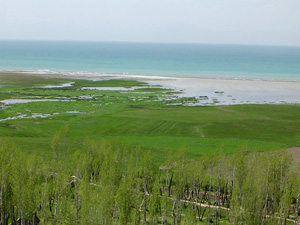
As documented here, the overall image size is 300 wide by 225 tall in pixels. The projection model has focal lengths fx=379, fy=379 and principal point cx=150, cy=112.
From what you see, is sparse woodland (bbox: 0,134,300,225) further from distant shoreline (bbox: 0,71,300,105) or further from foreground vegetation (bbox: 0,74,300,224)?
distant shoreline (bbox: 0,71,300,105)

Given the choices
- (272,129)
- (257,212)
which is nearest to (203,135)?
(272,129)

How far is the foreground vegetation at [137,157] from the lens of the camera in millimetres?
28875

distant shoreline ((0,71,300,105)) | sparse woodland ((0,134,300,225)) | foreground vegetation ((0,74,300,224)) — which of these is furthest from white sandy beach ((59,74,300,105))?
sparse woodland ((0,134,300,225))

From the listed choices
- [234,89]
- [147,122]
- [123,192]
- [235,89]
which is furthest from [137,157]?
[235,89]

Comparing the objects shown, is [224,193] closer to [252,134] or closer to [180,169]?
[180,169]

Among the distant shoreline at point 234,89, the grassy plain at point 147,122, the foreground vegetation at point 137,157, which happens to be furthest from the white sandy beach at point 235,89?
the grassy plain at point 147,122

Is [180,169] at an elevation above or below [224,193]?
above

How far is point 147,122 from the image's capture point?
74.5 meters

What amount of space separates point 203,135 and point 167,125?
879 centimetres

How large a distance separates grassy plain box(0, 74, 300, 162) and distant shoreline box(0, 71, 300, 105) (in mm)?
9095

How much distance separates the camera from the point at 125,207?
91.4ft

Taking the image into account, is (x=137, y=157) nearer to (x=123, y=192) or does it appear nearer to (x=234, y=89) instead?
(x=123, y=192)

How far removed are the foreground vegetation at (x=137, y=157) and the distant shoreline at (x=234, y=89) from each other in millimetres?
7669

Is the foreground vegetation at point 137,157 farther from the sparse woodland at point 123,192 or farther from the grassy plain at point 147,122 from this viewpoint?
the grassy plain at point 147,122
